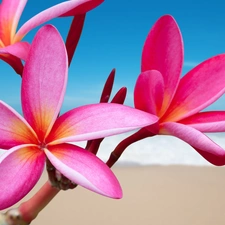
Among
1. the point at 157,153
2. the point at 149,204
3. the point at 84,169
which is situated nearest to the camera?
the point at 84,169

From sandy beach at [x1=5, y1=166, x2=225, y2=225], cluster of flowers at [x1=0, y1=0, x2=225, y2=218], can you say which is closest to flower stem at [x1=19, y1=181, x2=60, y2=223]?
cluster of flowers at [x1=0, y1=0, x2=225, y2=218]

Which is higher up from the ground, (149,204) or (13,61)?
(13,61)

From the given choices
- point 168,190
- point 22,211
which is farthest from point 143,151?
point 22,211

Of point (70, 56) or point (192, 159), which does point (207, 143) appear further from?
point (192, 159)

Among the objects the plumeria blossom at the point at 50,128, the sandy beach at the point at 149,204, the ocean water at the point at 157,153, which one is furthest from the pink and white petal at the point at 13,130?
the ocean water at the point at 157,153

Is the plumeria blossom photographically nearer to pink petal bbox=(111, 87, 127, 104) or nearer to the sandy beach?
pink petal bbox=(111, 87, 127, 104)

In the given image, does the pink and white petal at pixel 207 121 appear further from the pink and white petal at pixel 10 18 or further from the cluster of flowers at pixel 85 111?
the pink and white petal at pixel 10 18

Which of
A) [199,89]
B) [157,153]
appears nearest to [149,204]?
[157,153]

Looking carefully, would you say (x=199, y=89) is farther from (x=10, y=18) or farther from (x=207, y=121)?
(x=10, y=18)

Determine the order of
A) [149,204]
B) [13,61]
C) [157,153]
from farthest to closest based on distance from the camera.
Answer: [157,153], [149,204], [13,61]
